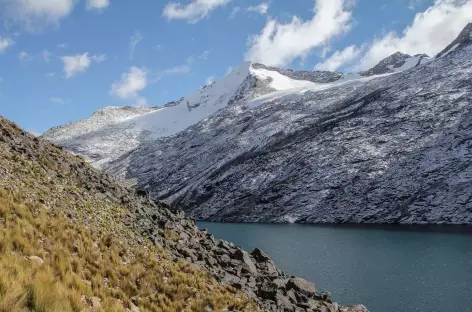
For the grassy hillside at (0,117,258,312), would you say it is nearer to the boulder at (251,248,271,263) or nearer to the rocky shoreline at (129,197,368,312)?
the rocky shoreline at (129,197,368,312)

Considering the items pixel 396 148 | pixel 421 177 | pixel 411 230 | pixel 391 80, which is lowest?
pixel 411 230

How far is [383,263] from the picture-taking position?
57281 mm

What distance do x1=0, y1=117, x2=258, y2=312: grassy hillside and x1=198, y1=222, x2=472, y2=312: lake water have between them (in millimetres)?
25092

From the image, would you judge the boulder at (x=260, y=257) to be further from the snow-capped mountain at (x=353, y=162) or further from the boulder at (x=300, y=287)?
the snow-capped mountain at (x=353, y=162)

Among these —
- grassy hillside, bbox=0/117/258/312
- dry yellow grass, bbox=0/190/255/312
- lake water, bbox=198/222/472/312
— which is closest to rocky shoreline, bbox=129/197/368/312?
grassy hillside, bbox=0/117/258/312

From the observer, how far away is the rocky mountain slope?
13.2 meters

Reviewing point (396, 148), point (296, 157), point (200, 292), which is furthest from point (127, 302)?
point (296, 157)

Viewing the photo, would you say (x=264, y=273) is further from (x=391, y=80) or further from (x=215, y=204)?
(x=391, y=80)

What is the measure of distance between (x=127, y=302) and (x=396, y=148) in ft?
402

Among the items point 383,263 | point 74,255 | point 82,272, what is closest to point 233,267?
point 74,255

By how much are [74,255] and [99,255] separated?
1.27m

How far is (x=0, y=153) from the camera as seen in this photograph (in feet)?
76.6

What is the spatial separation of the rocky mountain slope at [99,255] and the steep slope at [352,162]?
83.8m

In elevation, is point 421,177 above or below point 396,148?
below
